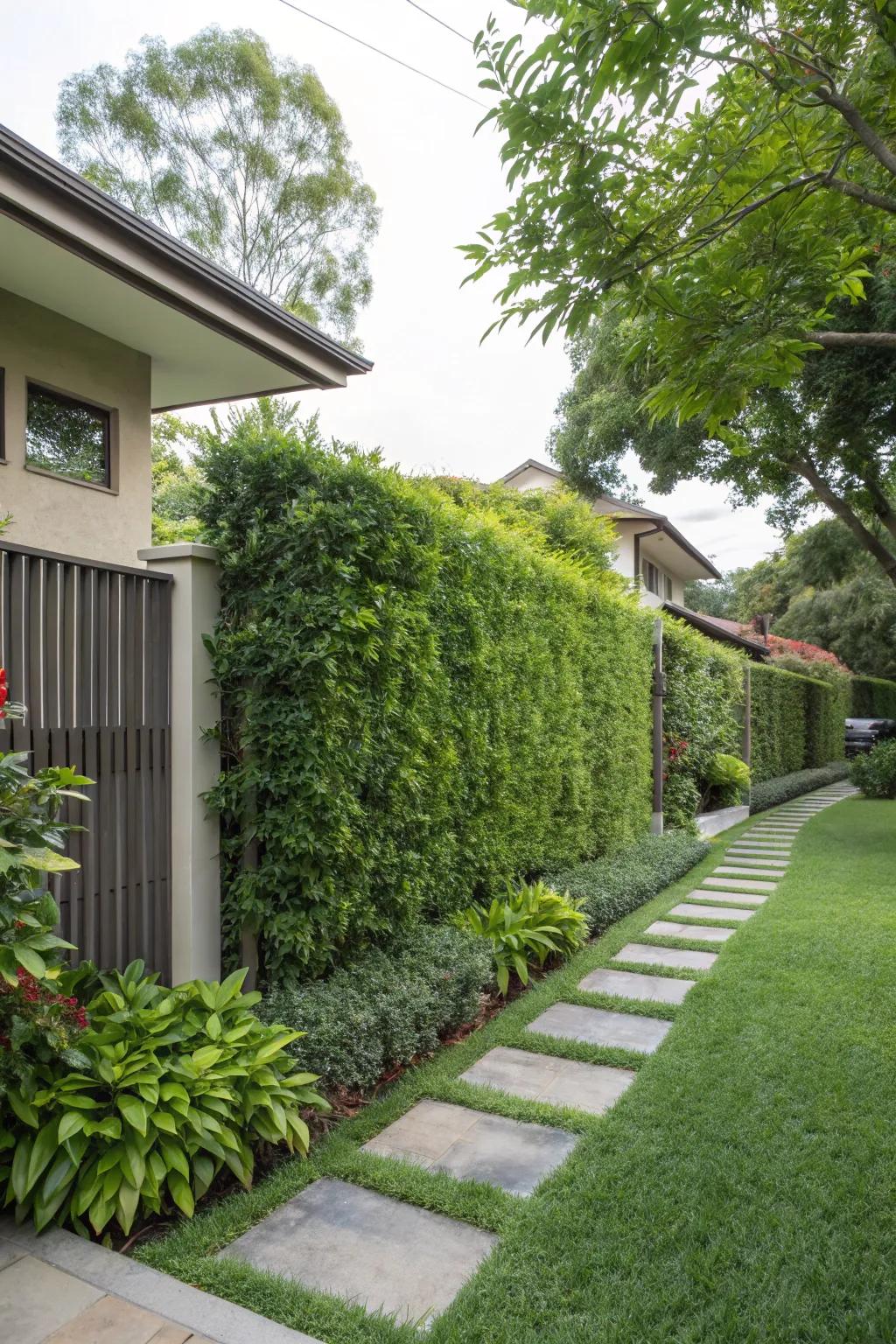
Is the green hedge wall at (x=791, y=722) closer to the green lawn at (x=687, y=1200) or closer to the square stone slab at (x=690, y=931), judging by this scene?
the square stone slab at (x=690, y=931)

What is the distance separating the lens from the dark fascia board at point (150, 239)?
13.6ft

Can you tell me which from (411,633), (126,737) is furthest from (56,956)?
(411,633)

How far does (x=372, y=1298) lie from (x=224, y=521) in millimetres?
2935

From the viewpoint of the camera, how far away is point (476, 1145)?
2986mm

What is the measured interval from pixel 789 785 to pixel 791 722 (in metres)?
2.49

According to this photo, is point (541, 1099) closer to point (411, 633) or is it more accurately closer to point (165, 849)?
point (165, 849)

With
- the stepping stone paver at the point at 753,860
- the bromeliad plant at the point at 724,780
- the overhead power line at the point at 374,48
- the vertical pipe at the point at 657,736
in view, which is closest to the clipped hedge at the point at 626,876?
the vertical pipe at the point at 657,736

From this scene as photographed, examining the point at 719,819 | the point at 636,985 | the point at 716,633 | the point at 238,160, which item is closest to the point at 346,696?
the point at 636,985

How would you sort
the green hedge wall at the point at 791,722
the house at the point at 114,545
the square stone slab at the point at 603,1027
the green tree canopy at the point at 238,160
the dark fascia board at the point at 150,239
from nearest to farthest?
1. the house at the point at 114,545
2. the square stone slab at the point at 603,1027
3. the dark fascia board at the point at 150,239
4. the green hedge wall at the point at 791,722
5. the green tree canopy at the point at 238,160

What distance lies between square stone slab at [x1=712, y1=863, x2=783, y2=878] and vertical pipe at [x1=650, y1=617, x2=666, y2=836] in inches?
31.9

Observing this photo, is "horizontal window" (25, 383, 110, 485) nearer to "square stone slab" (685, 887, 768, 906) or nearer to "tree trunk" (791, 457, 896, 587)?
"square stone slab" (685, 887, 768, 906)

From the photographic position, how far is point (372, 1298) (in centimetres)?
216

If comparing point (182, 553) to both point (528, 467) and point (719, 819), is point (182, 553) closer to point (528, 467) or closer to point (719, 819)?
point (719, 819)

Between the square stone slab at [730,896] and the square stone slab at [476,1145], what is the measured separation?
4.32 meters
